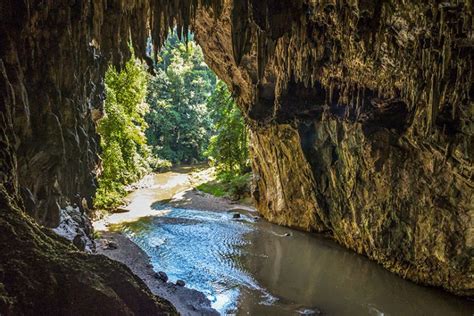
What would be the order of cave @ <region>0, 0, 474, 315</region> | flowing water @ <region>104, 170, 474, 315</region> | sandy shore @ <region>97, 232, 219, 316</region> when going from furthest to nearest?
flowing water @ <region>104, 170, 474, 315</region>, sandy shore @ <region>97, 232, 219, 316</region>, cave @ <region>0, 0, 474, 315</region>

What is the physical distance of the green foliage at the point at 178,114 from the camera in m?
42.0

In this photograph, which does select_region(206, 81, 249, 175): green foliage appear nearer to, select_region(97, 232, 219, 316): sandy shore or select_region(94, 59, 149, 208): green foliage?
select_region(94, 59, 149, 208): green foliage

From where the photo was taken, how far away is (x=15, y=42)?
6.73 metres

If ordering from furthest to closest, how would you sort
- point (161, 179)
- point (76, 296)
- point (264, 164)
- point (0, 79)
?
point (161, 179) < point (264, 164) < point (0, 79) < point (76, 296)

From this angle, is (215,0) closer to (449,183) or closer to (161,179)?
(449,183)

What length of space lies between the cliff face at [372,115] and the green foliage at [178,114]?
2408 centimetres

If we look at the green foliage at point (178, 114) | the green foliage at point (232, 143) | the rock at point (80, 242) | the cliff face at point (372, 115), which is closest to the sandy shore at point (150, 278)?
the rock at point (80, 242)

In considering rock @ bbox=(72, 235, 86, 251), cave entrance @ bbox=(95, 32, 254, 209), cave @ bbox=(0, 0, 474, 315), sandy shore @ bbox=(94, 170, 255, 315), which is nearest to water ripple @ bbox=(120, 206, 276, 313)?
sandy shore @ bbox=(94, 170, 255, 315)

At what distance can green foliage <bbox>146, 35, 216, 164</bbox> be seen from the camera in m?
42.0

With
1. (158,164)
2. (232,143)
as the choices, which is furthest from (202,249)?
(158,164)

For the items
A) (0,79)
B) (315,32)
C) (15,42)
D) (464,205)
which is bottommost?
(464,205)

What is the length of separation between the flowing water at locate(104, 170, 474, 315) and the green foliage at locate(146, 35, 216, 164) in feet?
74.8

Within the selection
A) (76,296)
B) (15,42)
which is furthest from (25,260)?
(15,42)

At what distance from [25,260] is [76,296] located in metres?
0.48
